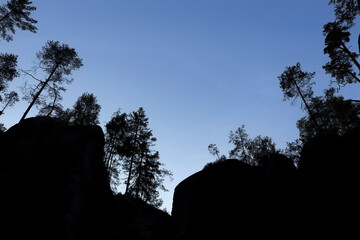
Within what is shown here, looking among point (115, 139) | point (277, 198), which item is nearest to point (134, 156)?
point (115, 139)

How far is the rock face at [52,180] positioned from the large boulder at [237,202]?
517 cm

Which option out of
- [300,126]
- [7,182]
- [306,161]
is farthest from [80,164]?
[300,126]

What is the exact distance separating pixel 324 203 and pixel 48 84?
80.9 feet

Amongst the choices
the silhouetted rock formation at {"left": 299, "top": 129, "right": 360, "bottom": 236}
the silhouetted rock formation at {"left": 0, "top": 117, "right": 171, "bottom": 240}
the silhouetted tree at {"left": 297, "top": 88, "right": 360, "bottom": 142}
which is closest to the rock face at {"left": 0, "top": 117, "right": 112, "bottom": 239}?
the silhouetted rock formation at {"left": 0, "top": 117, "right": 171, "bottom": 240}

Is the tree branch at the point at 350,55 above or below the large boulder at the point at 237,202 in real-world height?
above

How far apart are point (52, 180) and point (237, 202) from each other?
10025 mm

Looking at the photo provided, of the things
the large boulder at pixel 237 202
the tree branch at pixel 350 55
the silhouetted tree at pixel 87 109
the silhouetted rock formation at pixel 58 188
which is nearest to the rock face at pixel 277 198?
the large boulder at pixel 237 202

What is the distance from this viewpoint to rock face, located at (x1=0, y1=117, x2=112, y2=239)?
8.98m

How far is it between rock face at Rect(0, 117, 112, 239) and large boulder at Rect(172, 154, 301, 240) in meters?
5.17

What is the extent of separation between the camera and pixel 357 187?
924 centimetres

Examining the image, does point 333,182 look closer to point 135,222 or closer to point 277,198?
point 277,198

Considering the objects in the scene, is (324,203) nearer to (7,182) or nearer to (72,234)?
(72,234)

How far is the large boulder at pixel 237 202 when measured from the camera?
9766mm

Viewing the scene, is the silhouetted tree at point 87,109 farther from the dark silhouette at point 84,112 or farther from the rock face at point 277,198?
the rock face at point 277,198
